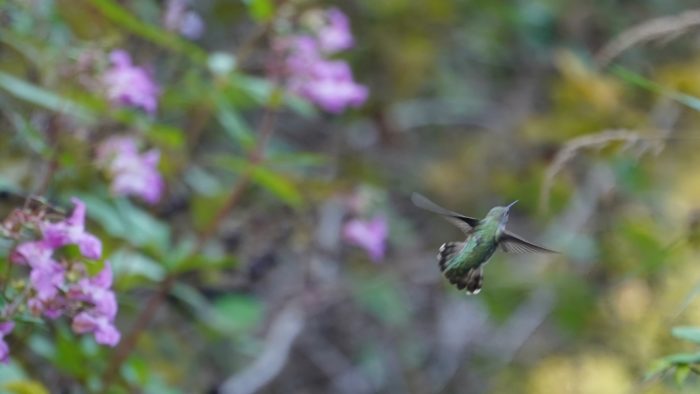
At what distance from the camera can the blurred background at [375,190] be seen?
1602 mm

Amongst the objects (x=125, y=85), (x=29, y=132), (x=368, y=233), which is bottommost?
(x=29, y=132)

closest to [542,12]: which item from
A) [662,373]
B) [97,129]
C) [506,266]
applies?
[506,266]

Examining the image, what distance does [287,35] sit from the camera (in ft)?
5.76

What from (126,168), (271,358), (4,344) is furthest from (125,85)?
(271,358)

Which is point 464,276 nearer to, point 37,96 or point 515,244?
point 515,244

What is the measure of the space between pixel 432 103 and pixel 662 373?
2302 millimetres

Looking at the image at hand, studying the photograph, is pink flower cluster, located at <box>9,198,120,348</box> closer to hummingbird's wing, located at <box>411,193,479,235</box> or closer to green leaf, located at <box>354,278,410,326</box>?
hummingbird's wing, located at <box>411,193,479,235</box>

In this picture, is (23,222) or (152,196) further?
(152,196)

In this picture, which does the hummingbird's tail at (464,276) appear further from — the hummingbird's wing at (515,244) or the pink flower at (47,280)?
the pink flower at (47,280)

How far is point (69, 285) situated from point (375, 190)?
1342 mm

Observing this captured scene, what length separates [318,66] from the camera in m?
1.79

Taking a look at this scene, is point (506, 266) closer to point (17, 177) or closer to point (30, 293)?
point (17, 177)

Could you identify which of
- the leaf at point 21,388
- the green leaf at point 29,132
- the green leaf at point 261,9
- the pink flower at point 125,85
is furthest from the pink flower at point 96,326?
the green leaf at point 261,9

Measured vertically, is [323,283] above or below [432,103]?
below
